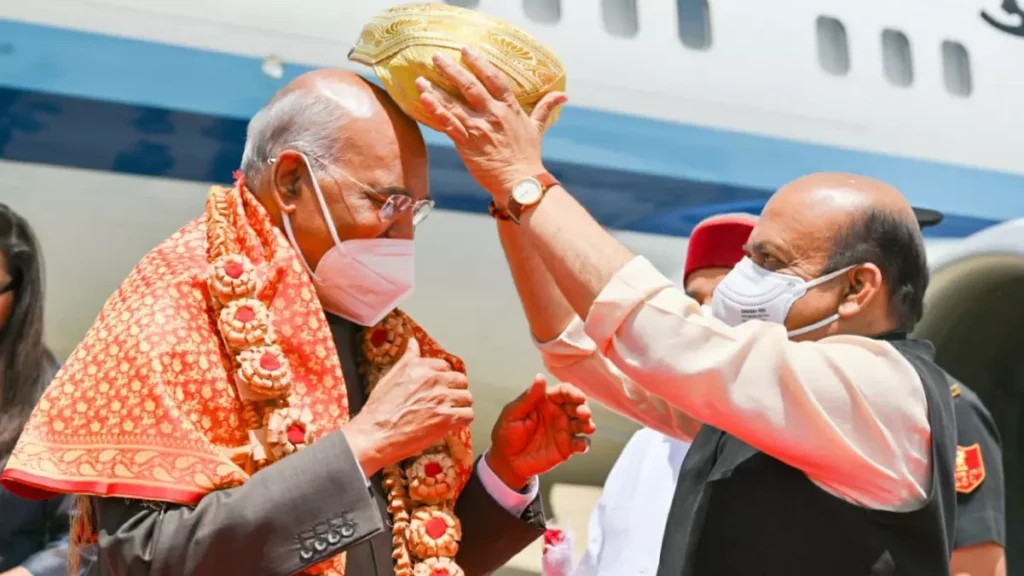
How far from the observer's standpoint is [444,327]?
3.87 metres

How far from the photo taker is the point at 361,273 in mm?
1729

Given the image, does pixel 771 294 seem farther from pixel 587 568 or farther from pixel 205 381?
pixel 587 568

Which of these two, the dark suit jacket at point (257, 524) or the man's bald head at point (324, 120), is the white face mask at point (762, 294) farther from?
the dark suit jacket at point (257, 524)

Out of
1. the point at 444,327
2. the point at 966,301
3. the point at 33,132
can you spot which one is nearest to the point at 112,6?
the point at 33,132

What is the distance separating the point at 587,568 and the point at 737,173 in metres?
2.20

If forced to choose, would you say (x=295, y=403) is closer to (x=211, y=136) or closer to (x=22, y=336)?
(x=22, y=336)

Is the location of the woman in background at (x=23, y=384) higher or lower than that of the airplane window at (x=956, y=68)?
lower

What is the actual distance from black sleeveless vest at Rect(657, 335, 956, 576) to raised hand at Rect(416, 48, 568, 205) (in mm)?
491

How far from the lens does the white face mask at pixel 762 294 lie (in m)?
1.71

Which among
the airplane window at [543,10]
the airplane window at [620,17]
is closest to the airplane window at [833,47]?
the airplane window at [620,17]

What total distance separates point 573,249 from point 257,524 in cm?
50

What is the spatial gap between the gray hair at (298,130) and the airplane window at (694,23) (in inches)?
117

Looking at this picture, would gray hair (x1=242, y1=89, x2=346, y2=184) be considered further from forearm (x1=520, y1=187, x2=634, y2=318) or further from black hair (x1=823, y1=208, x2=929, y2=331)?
black hair (x1=823, y1=208, x2=929, y2=331)

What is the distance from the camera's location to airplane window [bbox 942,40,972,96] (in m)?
5.21
